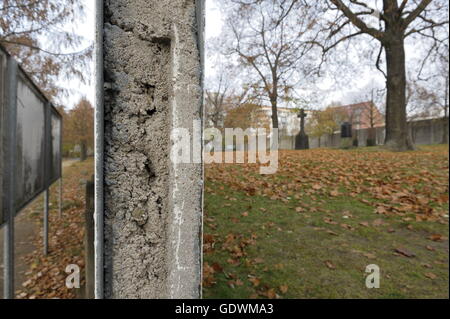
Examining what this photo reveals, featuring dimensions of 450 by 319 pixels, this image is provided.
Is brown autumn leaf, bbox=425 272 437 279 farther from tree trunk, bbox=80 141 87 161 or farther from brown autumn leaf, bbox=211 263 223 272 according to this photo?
tree trunk, bbox=80 141 87 161

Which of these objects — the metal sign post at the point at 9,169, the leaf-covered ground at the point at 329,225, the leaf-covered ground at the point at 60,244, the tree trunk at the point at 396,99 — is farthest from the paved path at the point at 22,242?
the tree trunk at the point at 396,99

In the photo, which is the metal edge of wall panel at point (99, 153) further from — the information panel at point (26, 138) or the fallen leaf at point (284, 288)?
the fallen leaf at point (284, 288)

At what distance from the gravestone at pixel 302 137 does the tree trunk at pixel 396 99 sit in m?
0.45

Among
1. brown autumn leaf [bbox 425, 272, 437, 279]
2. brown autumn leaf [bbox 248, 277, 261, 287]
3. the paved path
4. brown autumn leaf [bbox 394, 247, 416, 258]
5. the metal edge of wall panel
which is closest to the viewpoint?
the metal edge of wall panel

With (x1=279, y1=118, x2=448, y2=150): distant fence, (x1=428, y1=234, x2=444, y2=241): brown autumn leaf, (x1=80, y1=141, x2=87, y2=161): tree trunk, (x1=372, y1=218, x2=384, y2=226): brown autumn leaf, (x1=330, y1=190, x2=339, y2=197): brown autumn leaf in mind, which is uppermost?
(x1=279, y1=118, x2=448, y2=150): distant fence

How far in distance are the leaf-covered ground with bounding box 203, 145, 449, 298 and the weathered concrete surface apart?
40cm

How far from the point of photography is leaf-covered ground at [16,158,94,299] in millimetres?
1588

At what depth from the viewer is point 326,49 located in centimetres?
124

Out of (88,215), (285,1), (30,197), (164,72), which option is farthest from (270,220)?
(30,197)

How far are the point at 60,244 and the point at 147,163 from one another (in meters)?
1.86

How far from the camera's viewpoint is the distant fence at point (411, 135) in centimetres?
102

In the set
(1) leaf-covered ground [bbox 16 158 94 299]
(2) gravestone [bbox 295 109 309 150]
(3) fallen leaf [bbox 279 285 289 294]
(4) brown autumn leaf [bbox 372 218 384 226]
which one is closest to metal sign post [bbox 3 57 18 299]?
(1) leaf-covered ground [bbox 16 158 94 299]

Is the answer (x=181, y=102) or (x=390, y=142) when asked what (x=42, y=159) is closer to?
(x=181, y=102)

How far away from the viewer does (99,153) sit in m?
0.69
